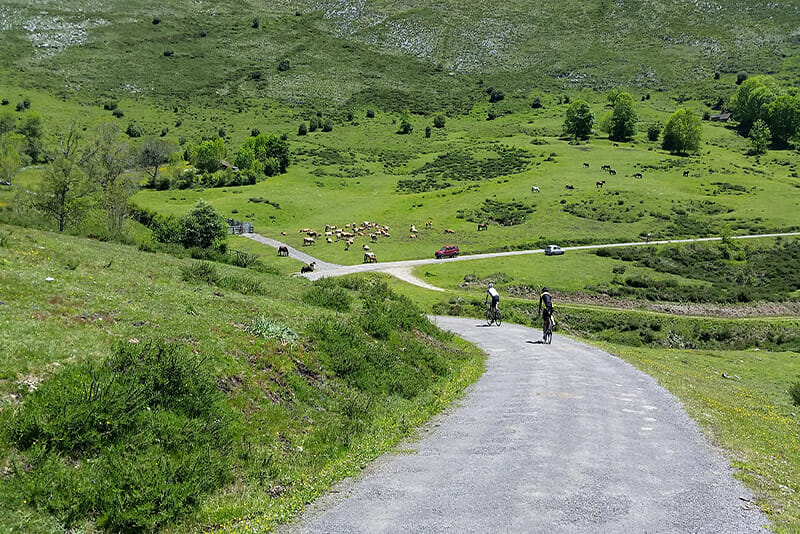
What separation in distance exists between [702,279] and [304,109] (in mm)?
158217

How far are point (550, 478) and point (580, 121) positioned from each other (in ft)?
512

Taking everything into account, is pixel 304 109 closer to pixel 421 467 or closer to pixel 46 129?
pixel 46 129

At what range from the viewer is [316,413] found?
40.3 ft

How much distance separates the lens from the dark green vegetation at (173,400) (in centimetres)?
728

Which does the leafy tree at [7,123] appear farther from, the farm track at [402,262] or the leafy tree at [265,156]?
the farm track at [402,262]

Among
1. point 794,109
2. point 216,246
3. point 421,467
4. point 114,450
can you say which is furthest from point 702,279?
point 794,109

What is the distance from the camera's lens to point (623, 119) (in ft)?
484

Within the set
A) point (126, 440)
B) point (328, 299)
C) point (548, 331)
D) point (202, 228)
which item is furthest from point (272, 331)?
point (202, 228)

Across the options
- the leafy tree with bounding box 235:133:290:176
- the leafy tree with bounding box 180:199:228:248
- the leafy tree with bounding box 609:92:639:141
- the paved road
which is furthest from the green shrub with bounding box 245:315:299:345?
the leafy tree with bounding box 609:92:639:141

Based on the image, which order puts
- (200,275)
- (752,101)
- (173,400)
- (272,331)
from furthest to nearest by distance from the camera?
1. (752,101)
2. (200,275)
3. (272,331)
4. (173,400)

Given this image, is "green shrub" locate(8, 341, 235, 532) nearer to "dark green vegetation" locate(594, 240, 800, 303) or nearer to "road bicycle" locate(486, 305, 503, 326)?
"road bicycle" locate(486, 305, 503, 326)

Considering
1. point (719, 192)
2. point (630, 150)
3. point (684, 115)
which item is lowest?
point (719, 192)

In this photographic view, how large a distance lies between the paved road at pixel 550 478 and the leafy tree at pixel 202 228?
51475mm

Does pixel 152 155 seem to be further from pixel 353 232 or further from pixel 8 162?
pixel 353 232
